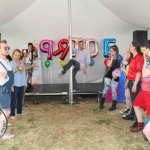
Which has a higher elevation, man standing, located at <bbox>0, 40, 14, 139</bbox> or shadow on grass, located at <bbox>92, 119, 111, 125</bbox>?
man standing, located at <bbox>0, 40, 14, 139</bbox>

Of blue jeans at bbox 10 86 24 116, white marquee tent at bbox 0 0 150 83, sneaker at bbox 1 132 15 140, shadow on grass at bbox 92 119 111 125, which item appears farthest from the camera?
white marquee tent at bbox 0 0 150 83

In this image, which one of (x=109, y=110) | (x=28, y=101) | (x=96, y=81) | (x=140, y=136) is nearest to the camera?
(x=140, y=136)

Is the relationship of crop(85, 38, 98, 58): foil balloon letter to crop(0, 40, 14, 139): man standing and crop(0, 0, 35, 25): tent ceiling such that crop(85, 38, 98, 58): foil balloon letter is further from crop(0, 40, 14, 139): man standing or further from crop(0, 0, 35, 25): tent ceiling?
crop(0, 40, 14, 139): man standing

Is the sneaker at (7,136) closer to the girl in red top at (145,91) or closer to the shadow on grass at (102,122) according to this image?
the shadow on grass at (102,122)

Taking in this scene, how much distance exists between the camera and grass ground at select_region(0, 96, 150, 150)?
9.41 feet

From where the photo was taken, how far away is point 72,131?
3.39 metres

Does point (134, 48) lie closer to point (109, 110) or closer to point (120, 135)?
point (120, 135)

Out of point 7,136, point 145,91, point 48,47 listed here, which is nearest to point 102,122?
point 145,91

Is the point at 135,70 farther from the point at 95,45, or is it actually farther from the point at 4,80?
the point at 95,45

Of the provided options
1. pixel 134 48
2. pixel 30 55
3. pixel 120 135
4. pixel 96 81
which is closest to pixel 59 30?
pixel 30 55

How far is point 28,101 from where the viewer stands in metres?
5.68

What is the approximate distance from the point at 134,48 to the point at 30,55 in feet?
12.4

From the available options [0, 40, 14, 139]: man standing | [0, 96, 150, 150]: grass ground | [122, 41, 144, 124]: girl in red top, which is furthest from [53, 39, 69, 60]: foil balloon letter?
[0, 40, 14, 139]: man standing

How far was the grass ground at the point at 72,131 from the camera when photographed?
2869 mm
